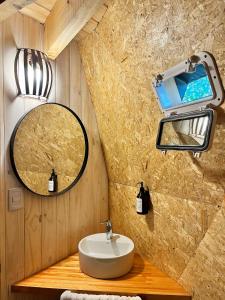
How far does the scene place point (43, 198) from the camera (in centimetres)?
146

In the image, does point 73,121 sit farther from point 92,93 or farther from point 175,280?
point 175,280

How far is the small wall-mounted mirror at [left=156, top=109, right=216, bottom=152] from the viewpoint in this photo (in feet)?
3.11

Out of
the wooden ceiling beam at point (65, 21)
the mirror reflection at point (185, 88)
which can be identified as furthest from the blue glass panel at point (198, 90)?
the wooden ceiling beam at point (65, 21)

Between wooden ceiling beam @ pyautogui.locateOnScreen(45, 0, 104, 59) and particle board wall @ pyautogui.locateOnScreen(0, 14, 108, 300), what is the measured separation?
0.26ft

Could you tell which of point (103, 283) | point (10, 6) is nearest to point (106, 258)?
point (103, 283)

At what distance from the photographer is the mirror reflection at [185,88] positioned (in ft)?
3.06

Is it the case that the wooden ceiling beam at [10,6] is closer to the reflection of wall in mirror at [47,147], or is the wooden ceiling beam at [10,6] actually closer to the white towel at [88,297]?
the reflection of wall in mirror at [47,147]

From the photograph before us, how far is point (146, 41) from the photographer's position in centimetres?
112

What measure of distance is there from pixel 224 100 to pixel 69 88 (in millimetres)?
1070

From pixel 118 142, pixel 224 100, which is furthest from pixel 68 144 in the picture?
pixel 224 100

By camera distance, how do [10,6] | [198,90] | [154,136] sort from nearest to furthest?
1. [10,6]
2. [198,90]
3. [154,136]

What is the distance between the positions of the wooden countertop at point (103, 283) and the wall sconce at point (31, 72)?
1.12 metres

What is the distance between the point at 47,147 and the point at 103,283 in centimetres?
92

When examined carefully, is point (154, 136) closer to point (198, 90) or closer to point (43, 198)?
point (198, 90)
